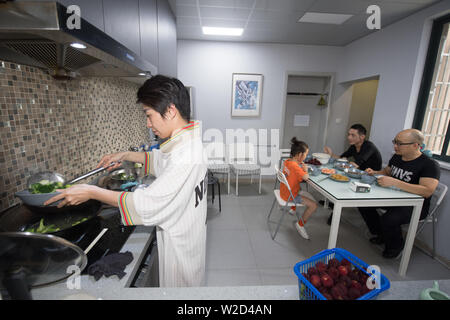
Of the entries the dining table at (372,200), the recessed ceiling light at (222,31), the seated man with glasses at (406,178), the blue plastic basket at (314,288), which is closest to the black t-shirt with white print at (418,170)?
the seated man with glasses at (406,178)

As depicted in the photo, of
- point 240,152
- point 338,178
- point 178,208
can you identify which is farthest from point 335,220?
point 240,152

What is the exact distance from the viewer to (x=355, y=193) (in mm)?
1735

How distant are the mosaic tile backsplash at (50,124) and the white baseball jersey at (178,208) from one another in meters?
0.55

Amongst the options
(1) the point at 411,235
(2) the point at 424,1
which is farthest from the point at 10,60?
(2) the point at 424,1

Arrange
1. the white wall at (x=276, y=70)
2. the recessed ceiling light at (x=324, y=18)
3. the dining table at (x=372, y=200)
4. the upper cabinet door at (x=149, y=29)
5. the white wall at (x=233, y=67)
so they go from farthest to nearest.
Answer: the white wall at (x=233, y=67)
the white wall at (x=276, y=70)
the recessed ceiling light at (x=324, y=18)
the dining table at (x=372, y=200)
the upper cabinet door at (x=149, y=29)

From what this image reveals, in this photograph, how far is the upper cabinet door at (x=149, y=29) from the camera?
143cm

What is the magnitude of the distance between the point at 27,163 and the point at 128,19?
90cm

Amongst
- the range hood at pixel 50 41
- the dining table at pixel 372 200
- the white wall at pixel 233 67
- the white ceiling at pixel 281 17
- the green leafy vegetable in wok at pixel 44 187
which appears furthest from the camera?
the white wall at pixel 233 67

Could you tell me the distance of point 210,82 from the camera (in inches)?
150

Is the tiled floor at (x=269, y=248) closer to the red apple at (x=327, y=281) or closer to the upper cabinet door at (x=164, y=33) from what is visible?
the red apple at (x=327, y=281)

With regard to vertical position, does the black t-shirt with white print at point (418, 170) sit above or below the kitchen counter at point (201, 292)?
above

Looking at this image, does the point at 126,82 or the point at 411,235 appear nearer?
the point at 411,235

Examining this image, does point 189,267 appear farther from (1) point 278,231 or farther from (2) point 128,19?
(1) point 278,231

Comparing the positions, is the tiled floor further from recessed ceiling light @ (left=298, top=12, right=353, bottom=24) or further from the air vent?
recessed ceiling light @ (left=298, top=12, right=353, bottom=24)
